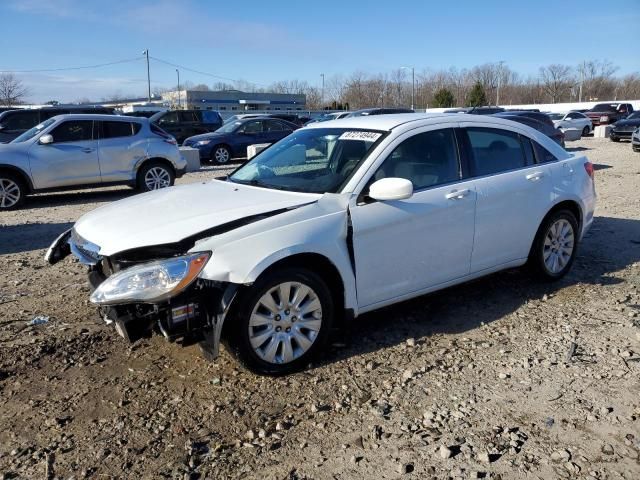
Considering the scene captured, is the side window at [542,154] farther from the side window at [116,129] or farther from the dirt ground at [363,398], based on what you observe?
the side window at [116,129]

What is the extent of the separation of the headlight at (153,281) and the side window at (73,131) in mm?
8291

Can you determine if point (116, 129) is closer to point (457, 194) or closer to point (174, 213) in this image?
point (174, 213)

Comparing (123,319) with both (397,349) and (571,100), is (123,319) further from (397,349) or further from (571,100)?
(571,100)

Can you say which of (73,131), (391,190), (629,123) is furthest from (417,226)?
(629,123)

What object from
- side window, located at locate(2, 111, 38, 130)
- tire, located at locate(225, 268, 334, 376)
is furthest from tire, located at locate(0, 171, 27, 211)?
tire, located at locate(225, 268, 334, 376)

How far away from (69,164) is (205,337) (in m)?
8.37

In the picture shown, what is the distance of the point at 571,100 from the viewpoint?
95.9 meters

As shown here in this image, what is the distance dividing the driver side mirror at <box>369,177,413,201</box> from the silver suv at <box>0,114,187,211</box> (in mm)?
8379

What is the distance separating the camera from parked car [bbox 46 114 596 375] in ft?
11.2

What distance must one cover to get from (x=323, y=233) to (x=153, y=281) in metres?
1.13

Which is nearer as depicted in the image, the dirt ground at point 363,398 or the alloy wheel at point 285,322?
the dirt ground at point 363,398

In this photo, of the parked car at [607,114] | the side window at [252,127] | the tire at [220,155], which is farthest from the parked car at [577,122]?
the tire at [220,155]

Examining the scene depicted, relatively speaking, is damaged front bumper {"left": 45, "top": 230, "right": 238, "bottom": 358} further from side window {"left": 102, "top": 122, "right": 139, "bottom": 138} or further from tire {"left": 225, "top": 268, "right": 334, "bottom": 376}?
side window {"left": 102, "top": 122, "right": 139, "bottom": 138}

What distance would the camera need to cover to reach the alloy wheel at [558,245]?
5.37 meters
